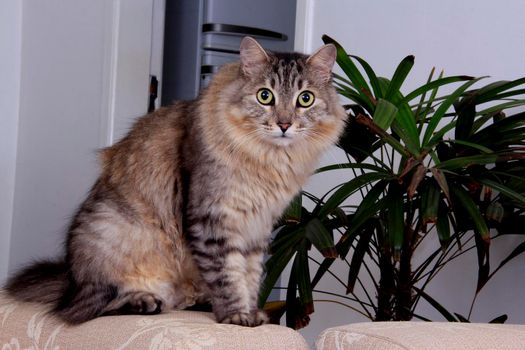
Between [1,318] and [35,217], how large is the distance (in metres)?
1.70

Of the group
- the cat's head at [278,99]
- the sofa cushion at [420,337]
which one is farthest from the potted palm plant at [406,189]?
the sofa cushion at [420,337]

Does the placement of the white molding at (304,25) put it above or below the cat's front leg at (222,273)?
above

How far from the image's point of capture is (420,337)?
45.4 inches

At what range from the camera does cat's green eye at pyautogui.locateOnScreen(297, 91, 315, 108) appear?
1.69m

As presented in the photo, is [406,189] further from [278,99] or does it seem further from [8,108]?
[8,108]

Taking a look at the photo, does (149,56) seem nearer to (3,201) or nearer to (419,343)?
(3,201)

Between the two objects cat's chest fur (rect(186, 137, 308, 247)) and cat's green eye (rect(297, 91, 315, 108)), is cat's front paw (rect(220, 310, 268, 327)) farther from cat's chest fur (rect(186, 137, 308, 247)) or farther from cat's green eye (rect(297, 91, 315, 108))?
cat's green eye (rect(297, 91, 315, 108))

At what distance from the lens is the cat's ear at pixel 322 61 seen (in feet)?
5.67

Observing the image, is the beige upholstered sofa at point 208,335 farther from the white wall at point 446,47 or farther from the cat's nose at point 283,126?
the white wall at point 446,47

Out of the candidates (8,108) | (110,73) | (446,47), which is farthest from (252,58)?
(8,108)

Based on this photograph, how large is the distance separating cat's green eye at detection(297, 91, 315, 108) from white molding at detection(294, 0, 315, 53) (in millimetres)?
1333

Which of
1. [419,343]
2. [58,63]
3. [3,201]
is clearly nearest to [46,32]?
[58,63]

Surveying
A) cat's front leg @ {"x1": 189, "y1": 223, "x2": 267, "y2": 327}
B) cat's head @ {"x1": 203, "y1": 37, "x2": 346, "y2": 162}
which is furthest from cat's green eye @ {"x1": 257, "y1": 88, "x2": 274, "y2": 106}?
cat's front leg @ {"x1": 189, "y1": 223, "x2": 267, "y2": 327}

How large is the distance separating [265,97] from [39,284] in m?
0.66
